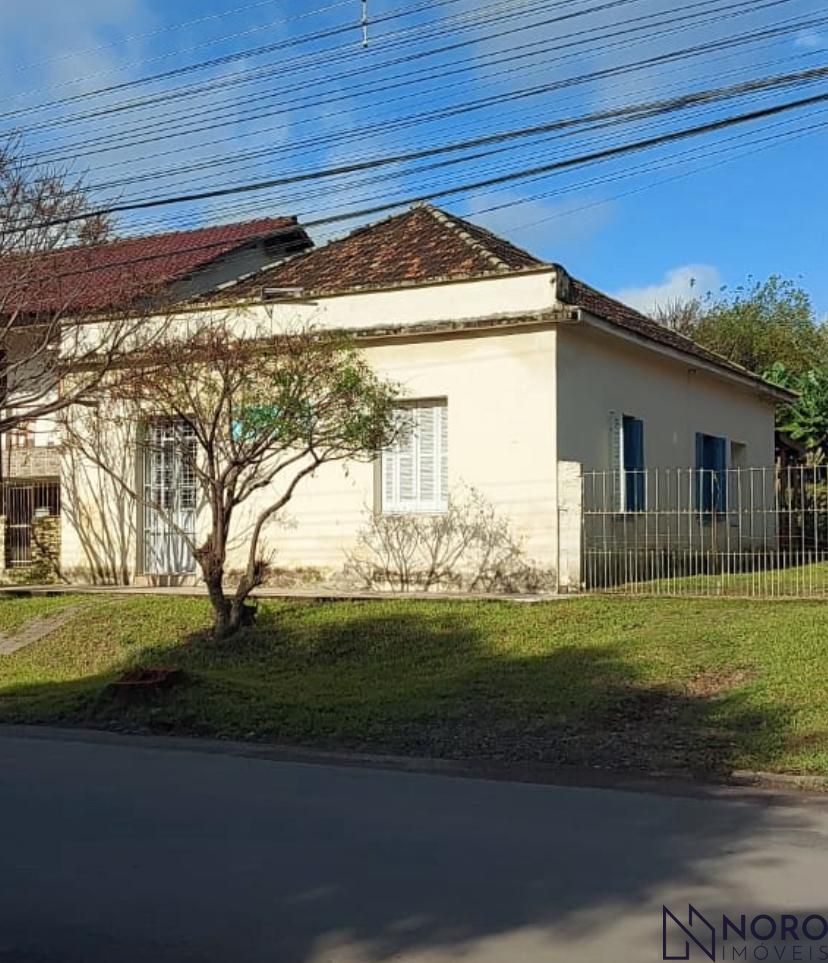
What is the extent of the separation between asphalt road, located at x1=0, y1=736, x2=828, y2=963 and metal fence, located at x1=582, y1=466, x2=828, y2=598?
27.0 feet

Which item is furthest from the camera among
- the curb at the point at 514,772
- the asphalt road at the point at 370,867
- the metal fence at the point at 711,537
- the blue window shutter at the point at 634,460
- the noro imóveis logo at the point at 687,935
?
the blue window shutter at the point at 634,460

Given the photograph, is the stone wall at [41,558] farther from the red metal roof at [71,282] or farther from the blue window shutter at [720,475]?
the blue window shutter at [720,475]

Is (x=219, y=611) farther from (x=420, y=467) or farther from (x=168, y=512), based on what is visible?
(x=168, y=512)

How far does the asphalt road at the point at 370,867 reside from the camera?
5168 mm

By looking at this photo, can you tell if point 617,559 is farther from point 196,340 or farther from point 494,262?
point 196,340

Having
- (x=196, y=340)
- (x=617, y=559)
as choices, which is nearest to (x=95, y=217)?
(x=196, y=340)

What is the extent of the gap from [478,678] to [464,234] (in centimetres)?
1013

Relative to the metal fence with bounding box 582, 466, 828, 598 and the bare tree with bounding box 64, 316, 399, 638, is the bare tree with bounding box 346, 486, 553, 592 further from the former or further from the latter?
the bare tree with bounding box 64, 316, 399, 638

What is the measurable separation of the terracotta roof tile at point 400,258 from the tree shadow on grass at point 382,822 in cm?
717

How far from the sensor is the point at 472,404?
17844mm

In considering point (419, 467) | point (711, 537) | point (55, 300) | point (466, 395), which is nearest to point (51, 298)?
→ point (55, 300)

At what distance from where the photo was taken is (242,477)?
1728 centimetres

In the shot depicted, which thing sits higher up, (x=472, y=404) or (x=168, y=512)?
(x=472, y=404)

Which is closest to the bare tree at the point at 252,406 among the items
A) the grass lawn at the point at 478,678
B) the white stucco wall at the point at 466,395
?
the grass lawn at the point at 478,678
